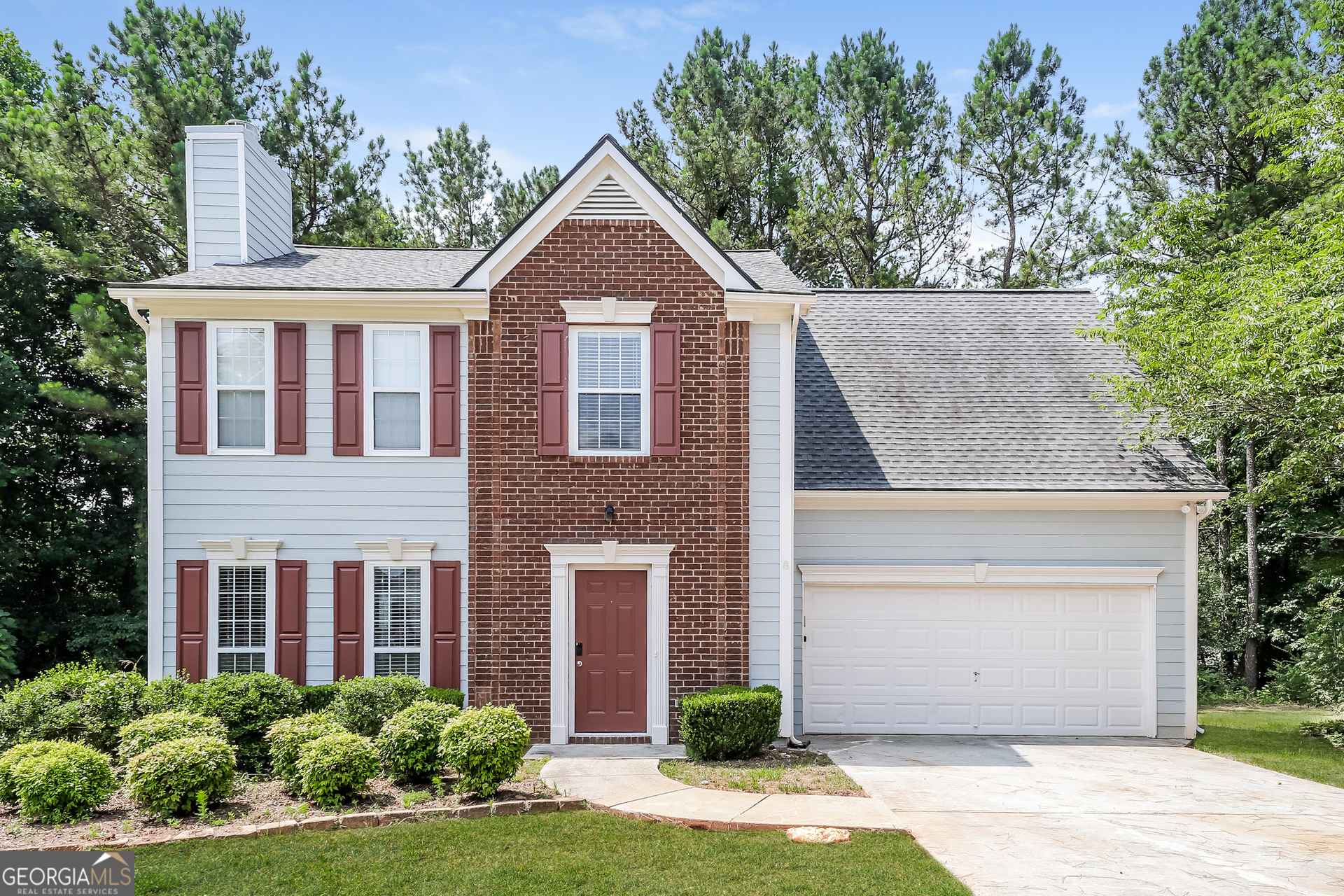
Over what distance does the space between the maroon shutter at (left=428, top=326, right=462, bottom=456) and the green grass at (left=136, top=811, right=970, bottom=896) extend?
16.7 ft

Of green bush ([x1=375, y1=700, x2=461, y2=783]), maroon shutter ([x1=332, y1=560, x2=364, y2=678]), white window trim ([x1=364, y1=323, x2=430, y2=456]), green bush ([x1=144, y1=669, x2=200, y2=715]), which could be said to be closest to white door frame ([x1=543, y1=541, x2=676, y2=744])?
white window trim ([x1=364, y1=323, x2=430, y2=456])

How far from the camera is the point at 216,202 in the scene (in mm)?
13047

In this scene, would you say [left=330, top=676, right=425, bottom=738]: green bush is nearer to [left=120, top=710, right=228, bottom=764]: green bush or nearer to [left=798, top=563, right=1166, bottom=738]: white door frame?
[left=120, top=710, right=228, bottom=764]: green bush

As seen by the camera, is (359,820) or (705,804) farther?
(705,804)

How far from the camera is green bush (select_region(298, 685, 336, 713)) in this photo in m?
9.84

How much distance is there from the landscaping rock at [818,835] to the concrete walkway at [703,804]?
0.36 ft

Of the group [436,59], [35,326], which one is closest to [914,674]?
[436,59]

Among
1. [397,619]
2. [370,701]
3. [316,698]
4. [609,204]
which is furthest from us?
[609,204]

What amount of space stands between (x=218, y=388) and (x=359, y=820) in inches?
256

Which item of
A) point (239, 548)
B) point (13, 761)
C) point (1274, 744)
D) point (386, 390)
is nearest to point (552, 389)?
point (386, 390)

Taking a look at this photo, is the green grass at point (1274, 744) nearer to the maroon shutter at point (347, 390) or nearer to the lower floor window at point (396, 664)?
the lower floor window at point (396, 664)

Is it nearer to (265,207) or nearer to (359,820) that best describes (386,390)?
(265,207)

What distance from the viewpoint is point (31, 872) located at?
245 inches

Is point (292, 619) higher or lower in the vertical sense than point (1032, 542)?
lower
